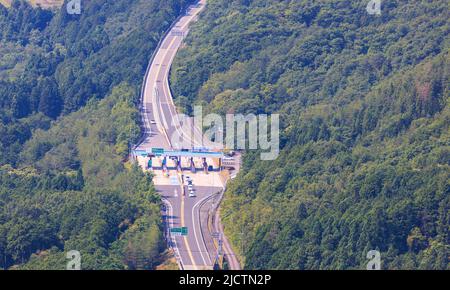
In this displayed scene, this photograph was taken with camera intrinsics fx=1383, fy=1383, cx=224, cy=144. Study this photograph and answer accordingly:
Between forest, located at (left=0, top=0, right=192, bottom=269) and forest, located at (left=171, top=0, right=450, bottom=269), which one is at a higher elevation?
forest, located at (left=171, top=0, right=450, bottom=269)

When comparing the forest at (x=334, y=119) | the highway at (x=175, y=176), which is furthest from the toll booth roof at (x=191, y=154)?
the forest at (x=334, y=119)

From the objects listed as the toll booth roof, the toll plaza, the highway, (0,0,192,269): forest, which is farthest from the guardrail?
the toll booth roof

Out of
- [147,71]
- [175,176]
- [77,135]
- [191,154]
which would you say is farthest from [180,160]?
[147,71]

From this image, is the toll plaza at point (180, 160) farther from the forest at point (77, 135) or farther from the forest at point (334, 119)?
the forest at point (334, 119)

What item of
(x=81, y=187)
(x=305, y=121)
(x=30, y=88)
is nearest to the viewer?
(x=81, y=187)

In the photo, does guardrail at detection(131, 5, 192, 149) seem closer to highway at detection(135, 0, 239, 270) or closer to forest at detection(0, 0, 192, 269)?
highway at detection(135, 0, 239, 270)

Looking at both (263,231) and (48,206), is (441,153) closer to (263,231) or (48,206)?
(263,231)
